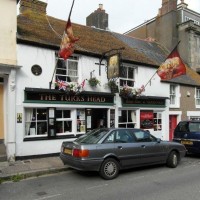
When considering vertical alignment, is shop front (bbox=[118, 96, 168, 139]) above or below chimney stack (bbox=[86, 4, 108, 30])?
below

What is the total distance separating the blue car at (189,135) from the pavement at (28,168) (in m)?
5.64

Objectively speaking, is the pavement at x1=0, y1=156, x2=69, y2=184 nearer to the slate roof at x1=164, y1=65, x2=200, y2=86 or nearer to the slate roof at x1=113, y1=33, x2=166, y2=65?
the slate roof at x1=164, y1=65, x2=200, y2=86

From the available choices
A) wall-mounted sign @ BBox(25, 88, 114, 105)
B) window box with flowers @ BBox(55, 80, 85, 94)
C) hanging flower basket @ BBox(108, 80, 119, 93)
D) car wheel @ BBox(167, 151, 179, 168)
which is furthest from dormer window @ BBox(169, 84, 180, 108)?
car wheel @ BBox(167, 151, 179, 168)

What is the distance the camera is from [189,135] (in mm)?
12422

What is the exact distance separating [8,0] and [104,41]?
679 centimetres

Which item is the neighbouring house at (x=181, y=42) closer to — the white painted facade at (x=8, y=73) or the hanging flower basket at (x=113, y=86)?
the hanging flower basket at (x=113, y=86)

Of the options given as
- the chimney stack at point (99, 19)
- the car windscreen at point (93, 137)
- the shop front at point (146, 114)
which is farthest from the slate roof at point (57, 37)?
the car windscreen at point (93, 137)

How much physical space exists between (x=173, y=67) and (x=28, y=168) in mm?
9260

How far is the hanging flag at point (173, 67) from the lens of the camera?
49.0ft

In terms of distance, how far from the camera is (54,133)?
1240cm

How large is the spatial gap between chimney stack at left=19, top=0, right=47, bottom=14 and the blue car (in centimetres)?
993

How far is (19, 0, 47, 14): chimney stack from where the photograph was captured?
604 inches

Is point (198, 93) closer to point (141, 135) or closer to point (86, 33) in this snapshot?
point (86, 33)

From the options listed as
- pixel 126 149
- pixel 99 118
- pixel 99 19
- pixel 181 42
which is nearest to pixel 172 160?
pixel 126 149
